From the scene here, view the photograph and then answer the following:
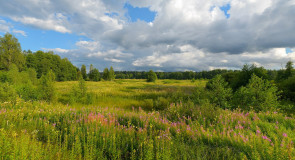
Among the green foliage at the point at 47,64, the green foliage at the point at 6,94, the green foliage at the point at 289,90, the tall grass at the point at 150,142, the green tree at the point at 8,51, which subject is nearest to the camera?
the tall grass at the point at 150,142

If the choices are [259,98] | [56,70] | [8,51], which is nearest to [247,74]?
[259,98]

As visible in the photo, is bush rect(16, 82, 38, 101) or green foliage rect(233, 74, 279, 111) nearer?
green foliage rect(233, 74, 279, 111)

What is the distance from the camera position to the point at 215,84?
806 cm

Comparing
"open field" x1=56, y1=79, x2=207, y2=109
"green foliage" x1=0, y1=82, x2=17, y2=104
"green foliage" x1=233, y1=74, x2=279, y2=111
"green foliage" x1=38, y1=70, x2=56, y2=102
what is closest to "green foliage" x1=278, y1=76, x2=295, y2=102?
"open field" x1=56, y1=79, x2=207, y2=109

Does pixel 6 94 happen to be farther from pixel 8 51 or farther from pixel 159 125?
pixel 8 51

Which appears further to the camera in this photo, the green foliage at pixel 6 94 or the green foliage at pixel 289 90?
the green foliage at pixel 289 90

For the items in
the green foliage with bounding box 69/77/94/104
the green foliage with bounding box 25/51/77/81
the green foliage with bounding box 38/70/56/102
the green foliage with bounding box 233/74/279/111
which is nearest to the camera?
the green foliage with bounding box 233/74/279/111

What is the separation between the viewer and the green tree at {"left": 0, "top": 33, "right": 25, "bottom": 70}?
1287 inches

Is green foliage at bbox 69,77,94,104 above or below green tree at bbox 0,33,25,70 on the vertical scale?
below

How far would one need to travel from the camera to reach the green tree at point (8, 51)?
107ft

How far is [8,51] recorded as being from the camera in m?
33.3

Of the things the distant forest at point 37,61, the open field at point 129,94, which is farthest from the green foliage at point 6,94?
the open field at point 129,94

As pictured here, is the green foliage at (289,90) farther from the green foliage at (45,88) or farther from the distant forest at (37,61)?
the green foliage at (45,88)

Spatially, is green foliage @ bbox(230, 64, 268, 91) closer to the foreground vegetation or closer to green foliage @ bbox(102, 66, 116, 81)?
the foreground vegetation
